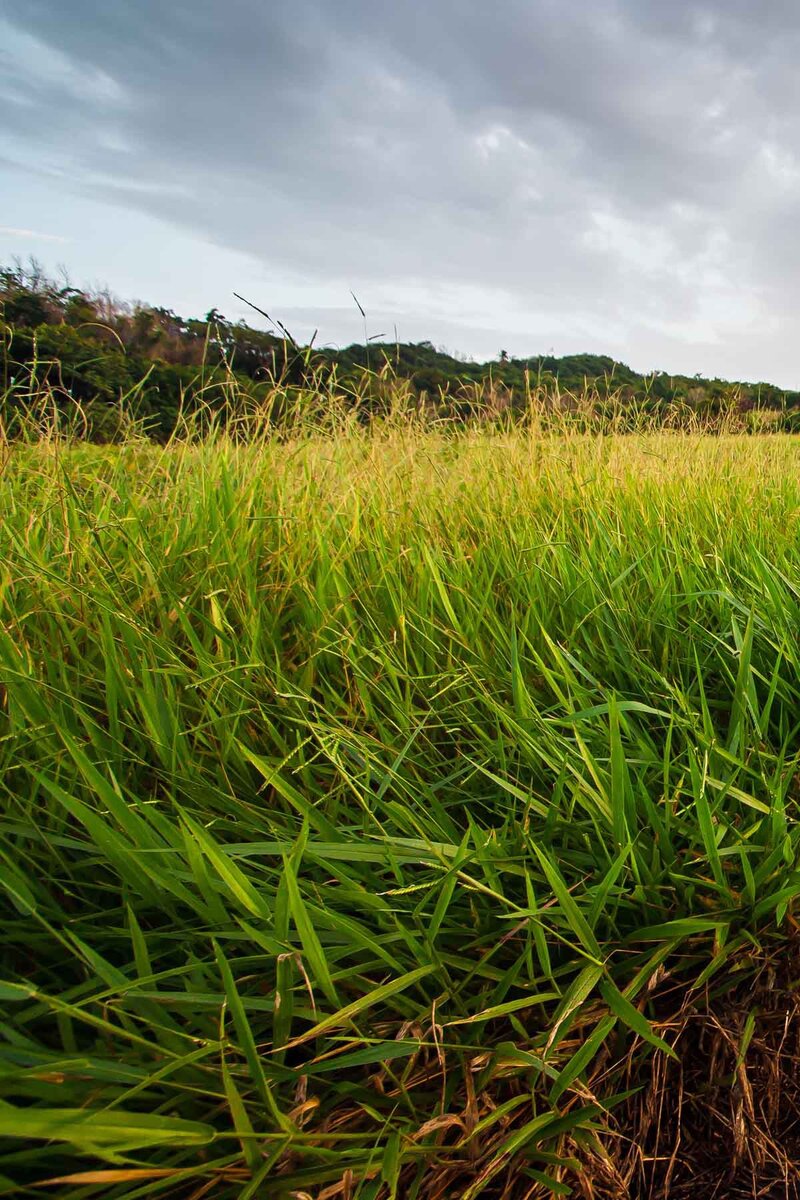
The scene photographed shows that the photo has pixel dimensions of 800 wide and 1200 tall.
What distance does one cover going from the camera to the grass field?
0.74 metres

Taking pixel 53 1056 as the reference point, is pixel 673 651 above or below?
above

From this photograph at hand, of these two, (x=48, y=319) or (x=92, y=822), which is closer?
(x=92, y=822)

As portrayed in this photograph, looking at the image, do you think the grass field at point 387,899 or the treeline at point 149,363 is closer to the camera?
the grass field at point 387,899

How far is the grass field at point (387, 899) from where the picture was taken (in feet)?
2.41

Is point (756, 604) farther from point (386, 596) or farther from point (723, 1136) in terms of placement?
point (723, 1136)

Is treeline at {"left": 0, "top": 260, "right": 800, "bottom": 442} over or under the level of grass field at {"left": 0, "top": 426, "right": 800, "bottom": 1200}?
over

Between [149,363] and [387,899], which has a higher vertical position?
[149,363]

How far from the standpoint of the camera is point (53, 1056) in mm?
742

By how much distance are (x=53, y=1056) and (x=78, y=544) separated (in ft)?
3.68

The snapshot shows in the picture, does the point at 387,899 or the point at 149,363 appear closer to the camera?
the point at 387,899

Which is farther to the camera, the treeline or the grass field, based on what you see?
the treeline

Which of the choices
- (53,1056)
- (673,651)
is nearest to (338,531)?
(673,651)

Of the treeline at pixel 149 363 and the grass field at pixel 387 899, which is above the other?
the treeline at pixel 149 363

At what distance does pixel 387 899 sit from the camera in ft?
3.12
